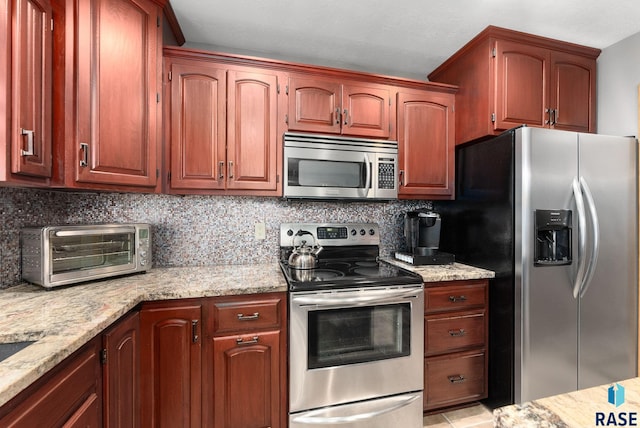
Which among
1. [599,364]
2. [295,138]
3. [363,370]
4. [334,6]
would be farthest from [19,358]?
[599,364]

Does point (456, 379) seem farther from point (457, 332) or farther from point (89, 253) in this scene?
point (89, 253)

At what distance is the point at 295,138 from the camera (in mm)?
1979

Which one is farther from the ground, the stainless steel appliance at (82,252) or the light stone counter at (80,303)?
the stainless steel appliance at (82,252)

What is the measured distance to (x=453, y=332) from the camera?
1.92 metres

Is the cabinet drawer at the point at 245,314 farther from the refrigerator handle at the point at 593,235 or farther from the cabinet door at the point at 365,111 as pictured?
the refrigerator handle at the point at 593,235

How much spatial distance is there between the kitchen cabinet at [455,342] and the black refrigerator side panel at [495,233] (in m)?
0.07

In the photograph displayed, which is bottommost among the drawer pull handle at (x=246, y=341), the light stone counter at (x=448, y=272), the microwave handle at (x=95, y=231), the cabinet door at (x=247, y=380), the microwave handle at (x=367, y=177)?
the cabinet door at (x=247, y=380)

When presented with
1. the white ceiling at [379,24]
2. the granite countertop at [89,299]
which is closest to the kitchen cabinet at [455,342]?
the granite countertop at [89,299]

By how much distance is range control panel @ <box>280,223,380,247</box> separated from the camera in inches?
87.5

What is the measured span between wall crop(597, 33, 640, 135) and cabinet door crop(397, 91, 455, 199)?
3.49 ft

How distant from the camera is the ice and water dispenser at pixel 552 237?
1.78 meters

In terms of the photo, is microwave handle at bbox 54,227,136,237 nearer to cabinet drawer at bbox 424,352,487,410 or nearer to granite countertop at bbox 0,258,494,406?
granite countertop at bbox 0,258,494,406

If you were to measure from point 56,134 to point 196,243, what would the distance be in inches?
40.2

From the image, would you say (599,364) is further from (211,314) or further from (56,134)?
(56,134)
